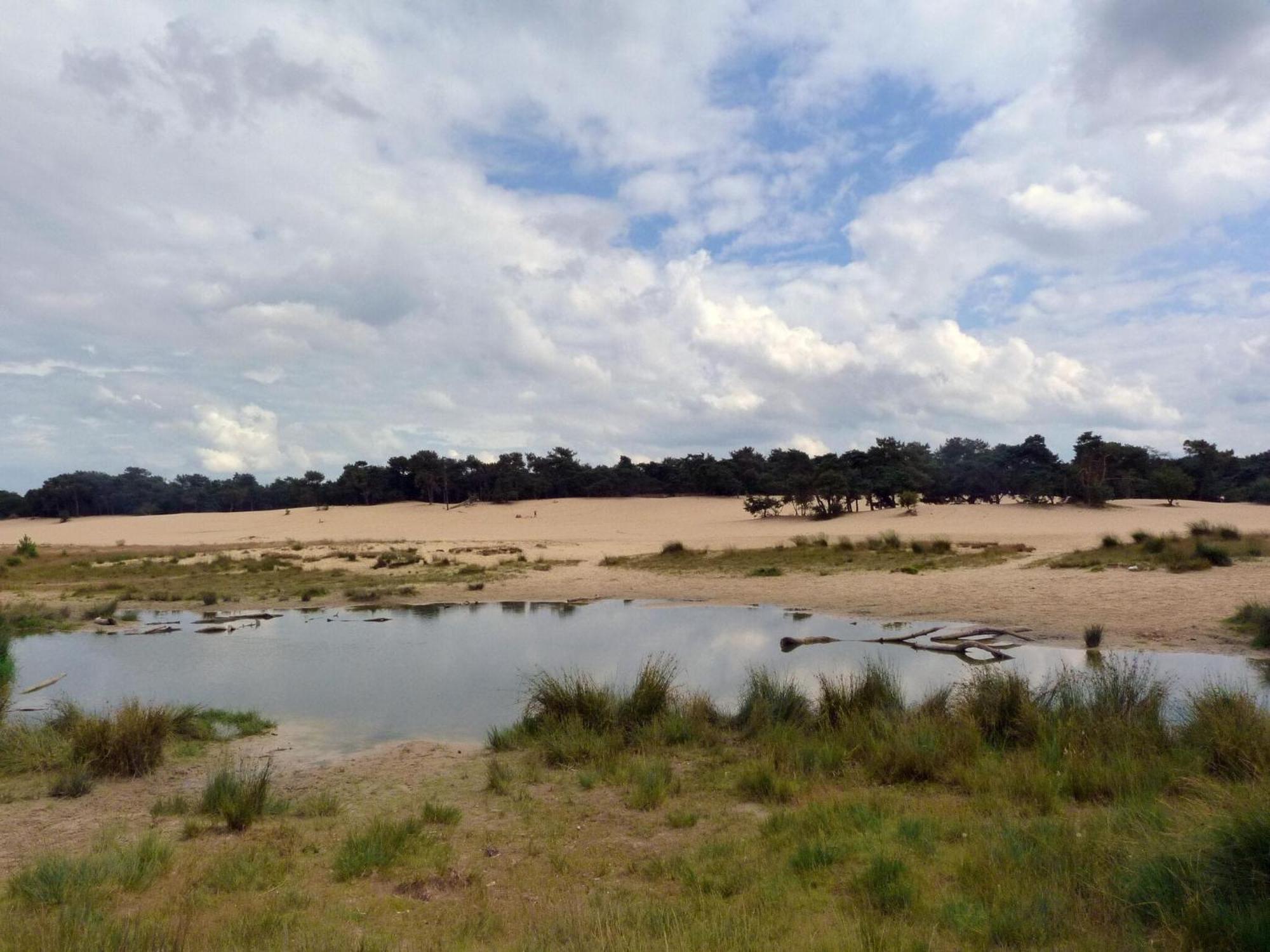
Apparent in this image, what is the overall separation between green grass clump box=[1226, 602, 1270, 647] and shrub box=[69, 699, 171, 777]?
1627 cm

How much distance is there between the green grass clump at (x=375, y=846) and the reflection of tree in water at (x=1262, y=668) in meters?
11.4

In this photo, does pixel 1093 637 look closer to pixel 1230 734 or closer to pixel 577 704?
pixel 1230 734

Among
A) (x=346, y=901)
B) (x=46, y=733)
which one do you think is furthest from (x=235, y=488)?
(x=346, y=901)

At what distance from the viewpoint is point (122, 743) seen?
357 inches

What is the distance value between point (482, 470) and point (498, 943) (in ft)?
268

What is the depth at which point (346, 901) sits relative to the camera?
554 cm

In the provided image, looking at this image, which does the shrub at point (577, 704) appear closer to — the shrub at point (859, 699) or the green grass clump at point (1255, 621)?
the shrub at point (859, 699)

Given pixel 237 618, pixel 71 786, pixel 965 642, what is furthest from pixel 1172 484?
pixel 71 786

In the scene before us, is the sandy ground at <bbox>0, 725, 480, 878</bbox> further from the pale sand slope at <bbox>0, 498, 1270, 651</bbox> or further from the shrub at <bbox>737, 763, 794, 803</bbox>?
the pale sand slope at <bbox>0, 498, 1270, 651</bbox>

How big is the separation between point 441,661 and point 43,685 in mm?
6501

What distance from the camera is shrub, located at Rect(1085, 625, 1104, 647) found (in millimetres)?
14648

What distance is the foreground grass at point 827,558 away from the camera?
27797mm

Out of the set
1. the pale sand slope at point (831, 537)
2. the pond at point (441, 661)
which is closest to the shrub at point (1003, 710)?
the pond at point (441, 661)

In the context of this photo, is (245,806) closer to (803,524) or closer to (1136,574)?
(1136,574)
